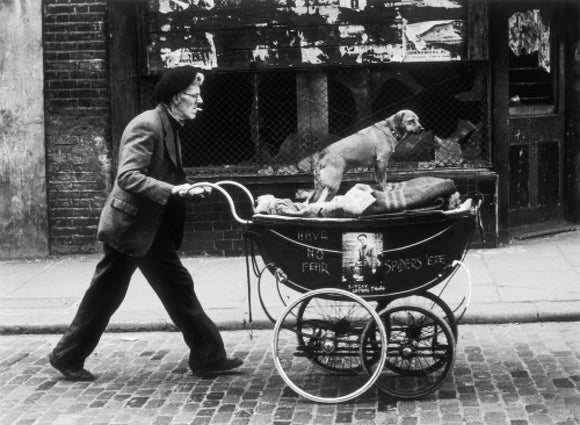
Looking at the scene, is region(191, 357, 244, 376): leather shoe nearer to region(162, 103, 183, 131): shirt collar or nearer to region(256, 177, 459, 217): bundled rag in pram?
region(256, 177, 459, 217): bundled rag in pram

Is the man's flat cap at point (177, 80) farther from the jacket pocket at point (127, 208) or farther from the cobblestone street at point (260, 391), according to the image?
the cobblestone street at point (260, 391)

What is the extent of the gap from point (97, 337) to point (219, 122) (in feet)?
14.9

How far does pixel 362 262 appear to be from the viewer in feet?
18.2

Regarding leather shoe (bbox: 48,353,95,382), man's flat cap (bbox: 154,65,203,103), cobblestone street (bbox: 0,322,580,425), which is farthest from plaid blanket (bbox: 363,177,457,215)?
leather shoe (bbox: 48,353,95,382)

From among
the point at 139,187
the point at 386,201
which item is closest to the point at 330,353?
the point at 386,201

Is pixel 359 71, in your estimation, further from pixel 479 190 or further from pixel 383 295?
pixel 383 295

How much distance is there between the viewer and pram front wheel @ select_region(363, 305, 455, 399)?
565 cm

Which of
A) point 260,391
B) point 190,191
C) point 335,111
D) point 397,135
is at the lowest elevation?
point 260,391

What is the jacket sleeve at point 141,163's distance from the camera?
19.3 feet

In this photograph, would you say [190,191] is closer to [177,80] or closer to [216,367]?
[177,80]

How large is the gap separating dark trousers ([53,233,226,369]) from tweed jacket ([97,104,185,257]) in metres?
0.16

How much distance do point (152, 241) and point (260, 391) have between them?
1104mm

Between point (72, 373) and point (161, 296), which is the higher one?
point (161, 296)

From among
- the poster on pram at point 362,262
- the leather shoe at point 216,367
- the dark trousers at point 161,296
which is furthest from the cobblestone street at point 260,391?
Answer: the poster on pram at point 362,262
